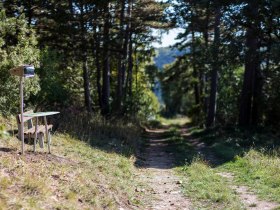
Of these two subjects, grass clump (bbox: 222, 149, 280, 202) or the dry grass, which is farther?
grass clump (bbox: 222, 149, 280, 202)

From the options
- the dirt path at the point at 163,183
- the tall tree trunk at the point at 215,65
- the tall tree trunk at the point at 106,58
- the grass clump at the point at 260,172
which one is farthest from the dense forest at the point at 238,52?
the dirt path at the point at 163,183

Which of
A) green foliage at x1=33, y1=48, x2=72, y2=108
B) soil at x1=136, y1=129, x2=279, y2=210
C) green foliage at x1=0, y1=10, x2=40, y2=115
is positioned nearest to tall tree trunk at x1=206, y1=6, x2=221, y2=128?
soil at x1=136, y1=129, x2=279, y2=210

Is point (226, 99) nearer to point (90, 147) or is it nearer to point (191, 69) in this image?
point (191, 69)

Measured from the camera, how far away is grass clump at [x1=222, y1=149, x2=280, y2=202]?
919 centimetres

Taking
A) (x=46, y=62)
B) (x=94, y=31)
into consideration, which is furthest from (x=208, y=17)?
(x=46, y=62)

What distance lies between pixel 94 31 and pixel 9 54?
8224 millimetres

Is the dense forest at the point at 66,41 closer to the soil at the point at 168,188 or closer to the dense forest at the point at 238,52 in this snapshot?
the dense forest at the point at 238,52

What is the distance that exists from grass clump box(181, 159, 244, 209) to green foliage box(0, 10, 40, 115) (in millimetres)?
5681

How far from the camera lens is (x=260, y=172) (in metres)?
10.9

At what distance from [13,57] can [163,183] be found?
21.2 feet

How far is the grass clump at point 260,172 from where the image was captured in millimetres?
9189

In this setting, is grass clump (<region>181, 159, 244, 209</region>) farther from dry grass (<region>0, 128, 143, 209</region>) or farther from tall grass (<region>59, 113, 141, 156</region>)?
tall grass (<region>59, 113, 141, 156</region>)

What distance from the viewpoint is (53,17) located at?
1909cm

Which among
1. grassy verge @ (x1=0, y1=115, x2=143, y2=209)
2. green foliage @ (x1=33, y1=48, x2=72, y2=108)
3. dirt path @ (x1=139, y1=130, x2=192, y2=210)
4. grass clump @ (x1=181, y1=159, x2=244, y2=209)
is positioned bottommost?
dirt path @ (x1=139, y1=130, x2=192, y2=210)
